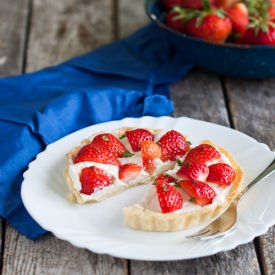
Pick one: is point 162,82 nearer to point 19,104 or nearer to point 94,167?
point 19,104

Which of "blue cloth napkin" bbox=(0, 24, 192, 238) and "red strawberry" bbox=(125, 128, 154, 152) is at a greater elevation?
"red strawberry" bbox=(125, 128, 154, 152)

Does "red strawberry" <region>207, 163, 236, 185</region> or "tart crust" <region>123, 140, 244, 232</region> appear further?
"red strawberry" <region>207, 163, 236, 185</region>

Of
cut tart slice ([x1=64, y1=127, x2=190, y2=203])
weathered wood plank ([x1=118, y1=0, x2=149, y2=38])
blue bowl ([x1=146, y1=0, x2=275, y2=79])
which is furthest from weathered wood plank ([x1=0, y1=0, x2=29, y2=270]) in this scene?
cut tart slice ([x1=64, y1=127, x2=190, y2=203])

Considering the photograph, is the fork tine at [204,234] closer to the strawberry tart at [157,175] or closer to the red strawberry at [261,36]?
the strawberry tart at [157,175]

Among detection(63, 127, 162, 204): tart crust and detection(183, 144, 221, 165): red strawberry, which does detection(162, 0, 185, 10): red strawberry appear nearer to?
detection(63, 127, 162, 204): tart crust

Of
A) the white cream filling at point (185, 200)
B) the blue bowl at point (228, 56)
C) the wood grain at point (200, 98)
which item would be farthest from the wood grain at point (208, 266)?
Result: the blue bowl at point (228, 56)

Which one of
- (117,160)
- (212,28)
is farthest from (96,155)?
(212,28)

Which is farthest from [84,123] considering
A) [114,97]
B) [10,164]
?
[10,164]
